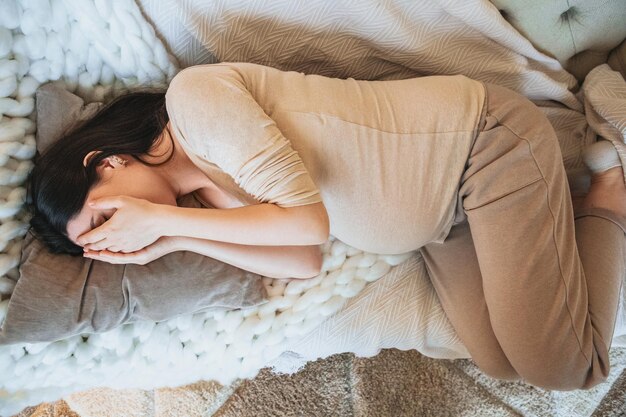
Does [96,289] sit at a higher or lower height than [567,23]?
lower

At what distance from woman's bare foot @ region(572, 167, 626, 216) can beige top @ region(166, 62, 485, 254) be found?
11.3 inches

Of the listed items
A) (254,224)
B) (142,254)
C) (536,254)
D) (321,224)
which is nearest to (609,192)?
(536,254)

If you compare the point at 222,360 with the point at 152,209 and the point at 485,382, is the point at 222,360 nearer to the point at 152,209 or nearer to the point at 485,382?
the point at 152,209

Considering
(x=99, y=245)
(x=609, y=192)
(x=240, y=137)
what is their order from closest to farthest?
(x=240, y=137), (x=99, y=245), (x=609, y=192)

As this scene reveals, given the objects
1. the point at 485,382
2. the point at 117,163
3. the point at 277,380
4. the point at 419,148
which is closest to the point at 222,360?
the point at 277,380

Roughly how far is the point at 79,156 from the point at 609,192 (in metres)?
0.94

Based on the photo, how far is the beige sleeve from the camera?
0.70 metres

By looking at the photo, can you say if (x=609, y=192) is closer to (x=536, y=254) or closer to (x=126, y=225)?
(x=536, y=254)

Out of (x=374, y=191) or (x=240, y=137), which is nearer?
(x=240, y=137)

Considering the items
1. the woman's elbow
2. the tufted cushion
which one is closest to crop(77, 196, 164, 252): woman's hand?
the woman's elbow

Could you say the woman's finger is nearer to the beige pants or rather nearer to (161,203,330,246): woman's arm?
(161,203,330,246): woman's arm

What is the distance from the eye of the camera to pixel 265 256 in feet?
2.89

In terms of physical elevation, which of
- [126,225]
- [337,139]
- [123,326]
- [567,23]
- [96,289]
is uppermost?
[567,23]

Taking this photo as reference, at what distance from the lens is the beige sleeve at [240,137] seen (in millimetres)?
699
